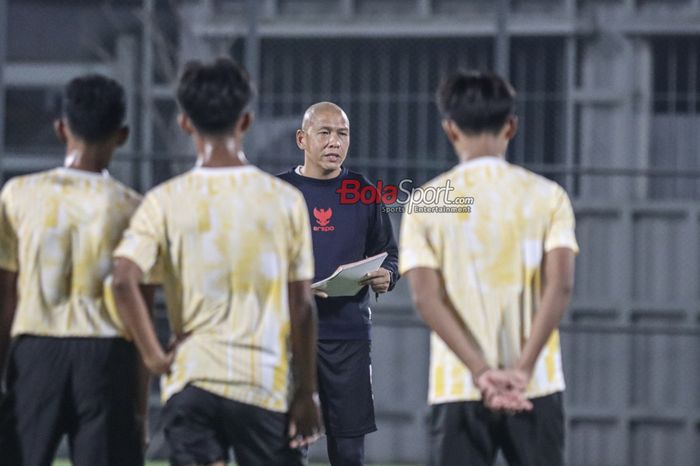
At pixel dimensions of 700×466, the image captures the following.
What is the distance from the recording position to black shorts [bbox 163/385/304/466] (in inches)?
151

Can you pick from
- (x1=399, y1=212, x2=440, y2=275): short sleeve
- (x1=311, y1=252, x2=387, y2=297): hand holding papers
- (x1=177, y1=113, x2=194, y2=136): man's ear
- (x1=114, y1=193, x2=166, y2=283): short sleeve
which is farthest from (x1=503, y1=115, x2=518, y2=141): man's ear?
(x1=311, y1=252, x2=387, y2=297): hand holding papers

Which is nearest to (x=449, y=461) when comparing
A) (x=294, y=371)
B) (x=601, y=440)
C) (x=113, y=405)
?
(x=294, y=371)

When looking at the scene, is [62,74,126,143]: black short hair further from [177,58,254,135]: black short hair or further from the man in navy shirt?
the man in navy shirt

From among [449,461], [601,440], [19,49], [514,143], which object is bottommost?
[601,440]

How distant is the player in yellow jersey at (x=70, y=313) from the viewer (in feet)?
13.4

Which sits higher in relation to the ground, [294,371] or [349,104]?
[349,104]

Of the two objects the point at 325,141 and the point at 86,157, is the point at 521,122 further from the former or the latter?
the point at 86,157

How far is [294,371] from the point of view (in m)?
3.95

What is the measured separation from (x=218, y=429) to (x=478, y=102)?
111cm

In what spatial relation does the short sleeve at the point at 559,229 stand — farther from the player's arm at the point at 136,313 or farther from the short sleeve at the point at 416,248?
the player's arm at the point at 136,313

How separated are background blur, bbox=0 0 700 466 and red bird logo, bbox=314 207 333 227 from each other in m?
3.73

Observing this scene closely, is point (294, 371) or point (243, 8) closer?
point (294, 371)

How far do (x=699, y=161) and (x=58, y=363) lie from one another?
672 cm

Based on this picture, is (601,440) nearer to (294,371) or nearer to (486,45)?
(486,45)
